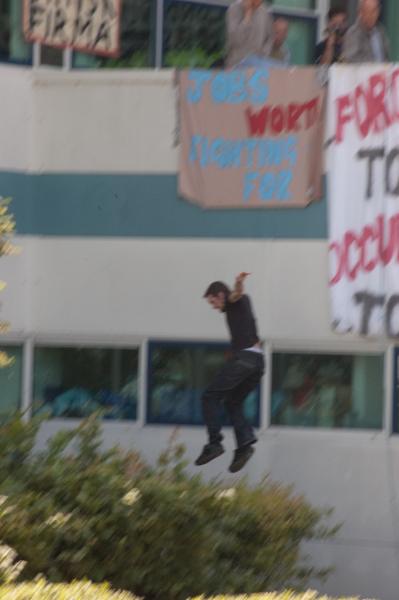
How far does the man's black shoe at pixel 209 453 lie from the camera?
13047 millimetres

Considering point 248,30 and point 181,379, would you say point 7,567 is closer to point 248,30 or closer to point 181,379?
point 181,379

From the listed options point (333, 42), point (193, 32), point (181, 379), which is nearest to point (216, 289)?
point (181, 379)

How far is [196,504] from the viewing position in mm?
9195

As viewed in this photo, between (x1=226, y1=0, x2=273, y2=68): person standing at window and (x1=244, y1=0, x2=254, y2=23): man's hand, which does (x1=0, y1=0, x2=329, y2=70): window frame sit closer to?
(x1=226, y1=0, x2=273, y2=68): person standing at window

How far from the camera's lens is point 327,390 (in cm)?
1393

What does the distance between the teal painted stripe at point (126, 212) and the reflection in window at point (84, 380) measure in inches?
44.1

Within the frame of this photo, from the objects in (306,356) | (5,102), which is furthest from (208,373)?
(5,102)

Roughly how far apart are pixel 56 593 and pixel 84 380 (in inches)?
317

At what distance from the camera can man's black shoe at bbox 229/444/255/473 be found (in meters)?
13.1

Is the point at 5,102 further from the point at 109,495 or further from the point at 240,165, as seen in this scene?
the point at 109,495

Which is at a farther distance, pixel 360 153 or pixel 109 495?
pixel 360 153

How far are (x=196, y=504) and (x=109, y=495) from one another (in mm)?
822

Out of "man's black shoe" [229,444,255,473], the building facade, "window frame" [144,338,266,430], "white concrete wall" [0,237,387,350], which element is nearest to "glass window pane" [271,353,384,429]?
the building facade

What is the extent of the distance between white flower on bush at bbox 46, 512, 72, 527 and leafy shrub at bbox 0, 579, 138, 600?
1559 millimetres
